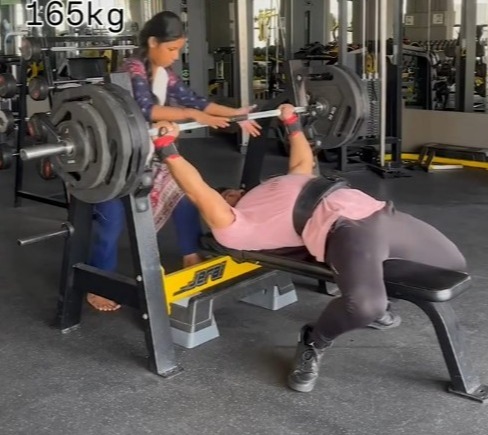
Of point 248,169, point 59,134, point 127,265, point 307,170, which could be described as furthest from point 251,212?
point 127,265

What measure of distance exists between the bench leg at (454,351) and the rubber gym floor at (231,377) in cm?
4

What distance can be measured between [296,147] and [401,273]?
0.70m

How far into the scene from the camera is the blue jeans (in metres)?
2.47

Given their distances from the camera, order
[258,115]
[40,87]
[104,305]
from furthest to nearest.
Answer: [40,87] → [104,305] → [258,115]

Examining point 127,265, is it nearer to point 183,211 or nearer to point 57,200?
point 183,211

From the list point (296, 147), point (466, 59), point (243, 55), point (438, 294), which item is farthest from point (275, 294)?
point (466, 59)

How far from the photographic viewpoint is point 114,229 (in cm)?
250

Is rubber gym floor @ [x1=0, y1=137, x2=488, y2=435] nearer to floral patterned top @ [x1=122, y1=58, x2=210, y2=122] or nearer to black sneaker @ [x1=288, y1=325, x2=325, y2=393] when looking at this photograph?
black sneaker @ [x1=288, y1=325, x2=325, y2=393]

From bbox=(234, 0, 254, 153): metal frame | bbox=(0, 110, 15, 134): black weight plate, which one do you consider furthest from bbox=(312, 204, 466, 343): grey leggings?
bbox=(234, 0, 254, 153): metal frame

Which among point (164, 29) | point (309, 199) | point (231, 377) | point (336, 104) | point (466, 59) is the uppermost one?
point (164, 29)

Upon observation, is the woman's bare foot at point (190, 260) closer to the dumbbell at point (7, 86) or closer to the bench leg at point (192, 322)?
the bench leg at point (192, 322)

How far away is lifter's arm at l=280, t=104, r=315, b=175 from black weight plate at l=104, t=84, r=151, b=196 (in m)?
0.63

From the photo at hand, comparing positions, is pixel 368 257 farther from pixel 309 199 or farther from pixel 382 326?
pixel 382 326

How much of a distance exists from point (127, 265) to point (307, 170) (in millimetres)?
1139
